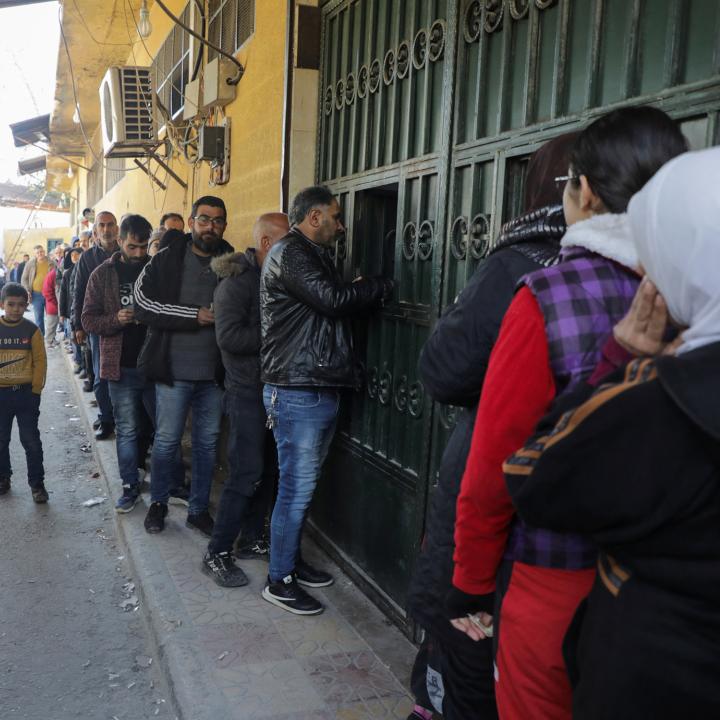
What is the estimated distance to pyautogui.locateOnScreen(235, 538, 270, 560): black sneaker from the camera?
173 inches

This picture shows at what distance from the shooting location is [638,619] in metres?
1.22

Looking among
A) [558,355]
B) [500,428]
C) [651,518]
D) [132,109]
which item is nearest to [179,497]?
[500,428]

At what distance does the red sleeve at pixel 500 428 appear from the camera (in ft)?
5.13

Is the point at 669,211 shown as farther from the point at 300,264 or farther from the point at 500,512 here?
the point at 300,264

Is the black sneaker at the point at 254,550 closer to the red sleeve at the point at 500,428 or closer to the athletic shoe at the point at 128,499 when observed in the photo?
the athletic shoe at the point at 128,499

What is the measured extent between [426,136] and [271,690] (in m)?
2.45

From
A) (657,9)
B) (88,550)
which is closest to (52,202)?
(88,550)

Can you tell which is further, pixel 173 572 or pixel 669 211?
pixel 173 572

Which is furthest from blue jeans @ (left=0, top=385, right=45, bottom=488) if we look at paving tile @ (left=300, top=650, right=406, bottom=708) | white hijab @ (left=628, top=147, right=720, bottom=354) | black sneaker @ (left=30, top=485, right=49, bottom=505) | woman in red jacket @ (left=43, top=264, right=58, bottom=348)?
woman in red jacket @ (left=43, top=264, right=58, bottom=348)

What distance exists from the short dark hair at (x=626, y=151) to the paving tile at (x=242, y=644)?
2.54 m

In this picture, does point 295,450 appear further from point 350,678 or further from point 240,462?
point 350,678

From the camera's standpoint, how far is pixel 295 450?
12.1ft

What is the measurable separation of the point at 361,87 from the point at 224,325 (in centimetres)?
148

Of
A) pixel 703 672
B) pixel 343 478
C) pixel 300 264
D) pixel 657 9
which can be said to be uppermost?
pixel 657 9
